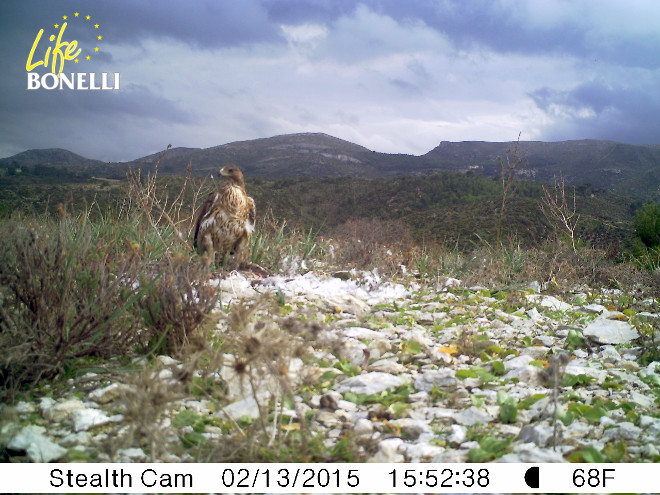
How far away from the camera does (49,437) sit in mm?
1948

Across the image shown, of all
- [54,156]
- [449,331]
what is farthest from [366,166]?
[449,331]

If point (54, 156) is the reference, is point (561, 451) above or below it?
below

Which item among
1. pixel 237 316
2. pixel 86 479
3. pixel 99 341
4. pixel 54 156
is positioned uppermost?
pixel 54 156

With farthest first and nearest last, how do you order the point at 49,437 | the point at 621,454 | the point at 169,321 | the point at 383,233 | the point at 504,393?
the point at 383,233 < the point at 169,321 < the point at 504,393 < the point at 49,437 < the point at 621,454

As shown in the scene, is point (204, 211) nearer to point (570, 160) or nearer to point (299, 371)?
point (299, 371)

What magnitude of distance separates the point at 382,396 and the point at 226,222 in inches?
138

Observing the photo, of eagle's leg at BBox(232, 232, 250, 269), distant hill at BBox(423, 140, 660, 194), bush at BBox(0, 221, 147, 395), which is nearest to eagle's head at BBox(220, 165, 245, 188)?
eagle's leg at BBox(232, 232, 250, 269)

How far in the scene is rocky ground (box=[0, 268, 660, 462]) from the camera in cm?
177

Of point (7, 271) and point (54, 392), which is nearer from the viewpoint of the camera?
point (54, 392)

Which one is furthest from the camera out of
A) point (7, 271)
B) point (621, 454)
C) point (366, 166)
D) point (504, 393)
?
point (366, 166)

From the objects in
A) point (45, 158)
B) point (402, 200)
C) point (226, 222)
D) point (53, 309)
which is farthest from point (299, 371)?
point (45, 158)

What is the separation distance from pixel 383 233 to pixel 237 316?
5.74 metres

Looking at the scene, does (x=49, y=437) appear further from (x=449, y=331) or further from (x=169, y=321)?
(x=449, y=331)

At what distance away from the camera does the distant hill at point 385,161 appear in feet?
117
